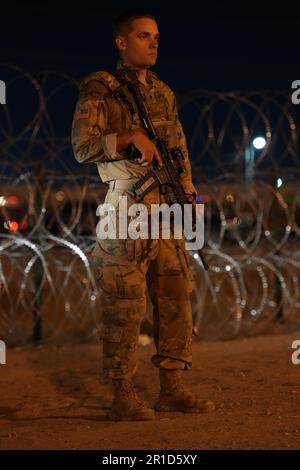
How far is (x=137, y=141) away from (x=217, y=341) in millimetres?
3222

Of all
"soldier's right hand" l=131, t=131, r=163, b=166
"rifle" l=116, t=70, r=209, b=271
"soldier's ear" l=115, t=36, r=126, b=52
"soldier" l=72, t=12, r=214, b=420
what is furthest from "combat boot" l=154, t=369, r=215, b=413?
"soldier's ear" l=115, t=36, r=126, b=52

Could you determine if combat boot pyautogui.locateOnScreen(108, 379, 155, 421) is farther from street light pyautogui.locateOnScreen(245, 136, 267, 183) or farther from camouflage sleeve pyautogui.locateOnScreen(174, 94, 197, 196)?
street light pyautogui.locateOnScreen(245, 136, 267, 183)

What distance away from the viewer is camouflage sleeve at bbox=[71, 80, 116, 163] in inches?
149

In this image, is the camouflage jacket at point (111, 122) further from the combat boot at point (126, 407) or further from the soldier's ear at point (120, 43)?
the combat boot at point (126, 407)

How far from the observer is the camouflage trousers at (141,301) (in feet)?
12.7

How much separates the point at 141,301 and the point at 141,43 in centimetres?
105

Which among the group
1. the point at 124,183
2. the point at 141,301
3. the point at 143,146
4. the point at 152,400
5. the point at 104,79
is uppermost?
the point at 104,79

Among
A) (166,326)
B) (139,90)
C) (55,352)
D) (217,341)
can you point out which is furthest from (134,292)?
(217,341)

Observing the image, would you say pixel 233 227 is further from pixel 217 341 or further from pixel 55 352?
pixel 55 352

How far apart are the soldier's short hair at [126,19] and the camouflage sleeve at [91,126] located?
0.24m

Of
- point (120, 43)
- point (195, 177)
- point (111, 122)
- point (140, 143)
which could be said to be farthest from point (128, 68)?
point (195, 177)

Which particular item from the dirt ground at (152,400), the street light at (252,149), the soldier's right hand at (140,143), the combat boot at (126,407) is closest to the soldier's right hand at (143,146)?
the soldier's right hand at (140,143)

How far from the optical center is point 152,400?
4488mm

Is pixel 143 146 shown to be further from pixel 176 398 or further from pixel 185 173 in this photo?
pixel 176 398
